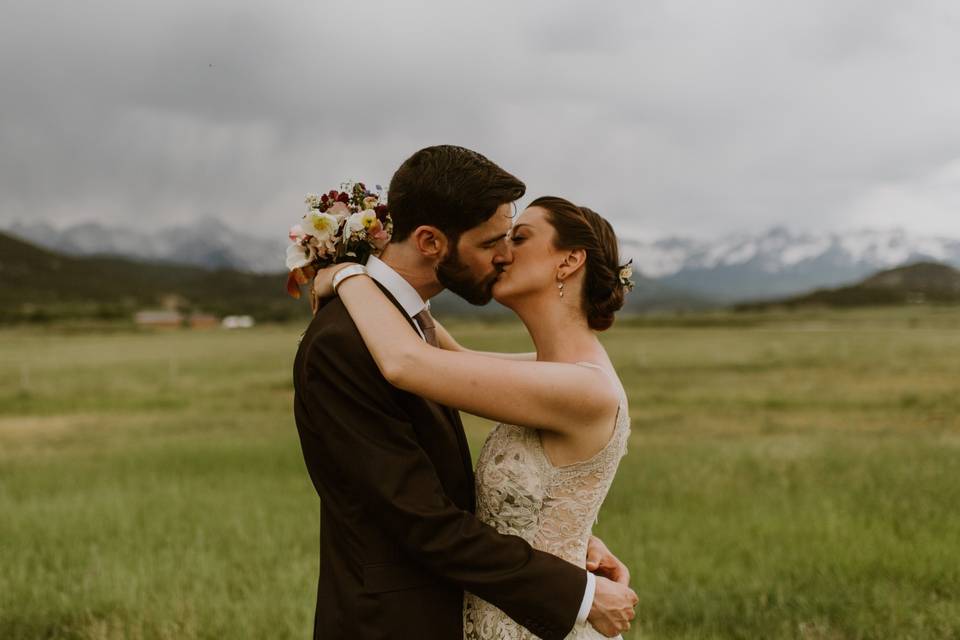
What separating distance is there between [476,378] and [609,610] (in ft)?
3.50

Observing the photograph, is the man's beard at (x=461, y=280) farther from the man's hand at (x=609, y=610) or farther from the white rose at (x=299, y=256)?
the man's hand at (x=609, y=610)

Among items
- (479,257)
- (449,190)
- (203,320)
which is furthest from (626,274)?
(203,320)

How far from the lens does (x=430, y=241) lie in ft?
10.7

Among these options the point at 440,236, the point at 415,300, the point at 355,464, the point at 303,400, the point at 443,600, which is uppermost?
the point at 440,236

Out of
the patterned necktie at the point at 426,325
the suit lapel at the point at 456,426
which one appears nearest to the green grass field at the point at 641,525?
the suit lapel at the point at 456,426

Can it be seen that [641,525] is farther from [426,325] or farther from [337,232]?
[337,232]

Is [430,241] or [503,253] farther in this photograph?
[503,253]

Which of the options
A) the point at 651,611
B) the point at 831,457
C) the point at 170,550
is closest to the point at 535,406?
the point at 651,611

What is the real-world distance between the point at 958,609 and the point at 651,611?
7.78 ft

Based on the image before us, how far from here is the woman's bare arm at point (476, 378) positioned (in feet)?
9.53

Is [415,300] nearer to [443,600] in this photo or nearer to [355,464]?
[355,464]

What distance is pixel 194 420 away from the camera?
74.5ft

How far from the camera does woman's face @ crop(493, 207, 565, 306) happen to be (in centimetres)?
344

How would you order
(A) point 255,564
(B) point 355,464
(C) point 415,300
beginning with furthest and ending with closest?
1. (A) point 255,564
2. (C) point 415,300
3. (B) point 355,464
